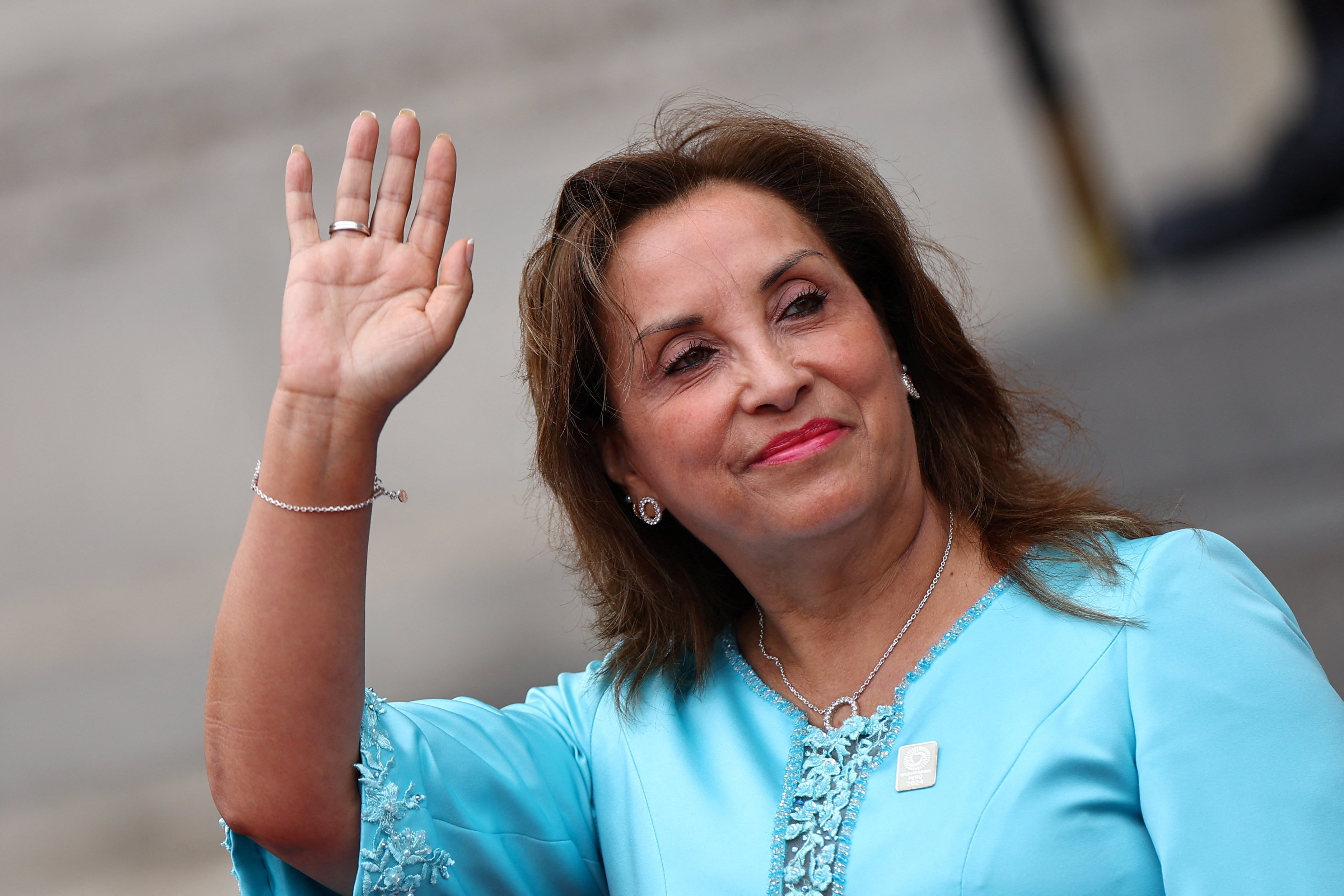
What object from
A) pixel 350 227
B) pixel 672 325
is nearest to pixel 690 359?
pixel 672 325

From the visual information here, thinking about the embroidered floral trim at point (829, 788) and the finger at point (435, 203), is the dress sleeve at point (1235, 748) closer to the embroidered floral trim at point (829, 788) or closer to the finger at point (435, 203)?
the embroidered floral trim at point (829, 788)

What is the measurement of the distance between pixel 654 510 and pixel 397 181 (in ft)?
1.93

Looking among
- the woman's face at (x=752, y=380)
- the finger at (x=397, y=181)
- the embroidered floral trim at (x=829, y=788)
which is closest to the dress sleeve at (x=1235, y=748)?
the embroidered floral trim at (x=829, y=788)

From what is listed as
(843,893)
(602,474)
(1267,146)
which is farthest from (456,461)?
(843,893)

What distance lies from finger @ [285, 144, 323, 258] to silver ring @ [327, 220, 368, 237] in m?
0.02

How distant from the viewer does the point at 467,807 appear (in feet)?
5.98

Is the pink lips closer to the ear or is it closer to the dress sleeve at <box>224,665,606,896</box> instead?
the ear

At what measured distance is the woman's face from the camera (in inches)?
66.9

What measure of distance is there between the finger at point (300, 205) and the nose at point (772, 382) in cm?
59

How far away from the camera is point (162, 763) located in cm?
696

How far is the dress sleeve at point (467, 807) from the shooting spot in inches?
67.6

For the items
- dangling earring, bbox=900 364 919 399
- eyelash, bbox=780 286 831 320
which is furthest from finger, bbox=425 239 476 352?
dangling earring, bbox=900 364 919 399

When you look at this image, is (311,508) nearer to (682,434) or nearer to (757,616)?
(682,434)

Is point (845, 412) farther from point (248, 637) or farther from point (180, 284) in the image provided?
point (180, 284)
